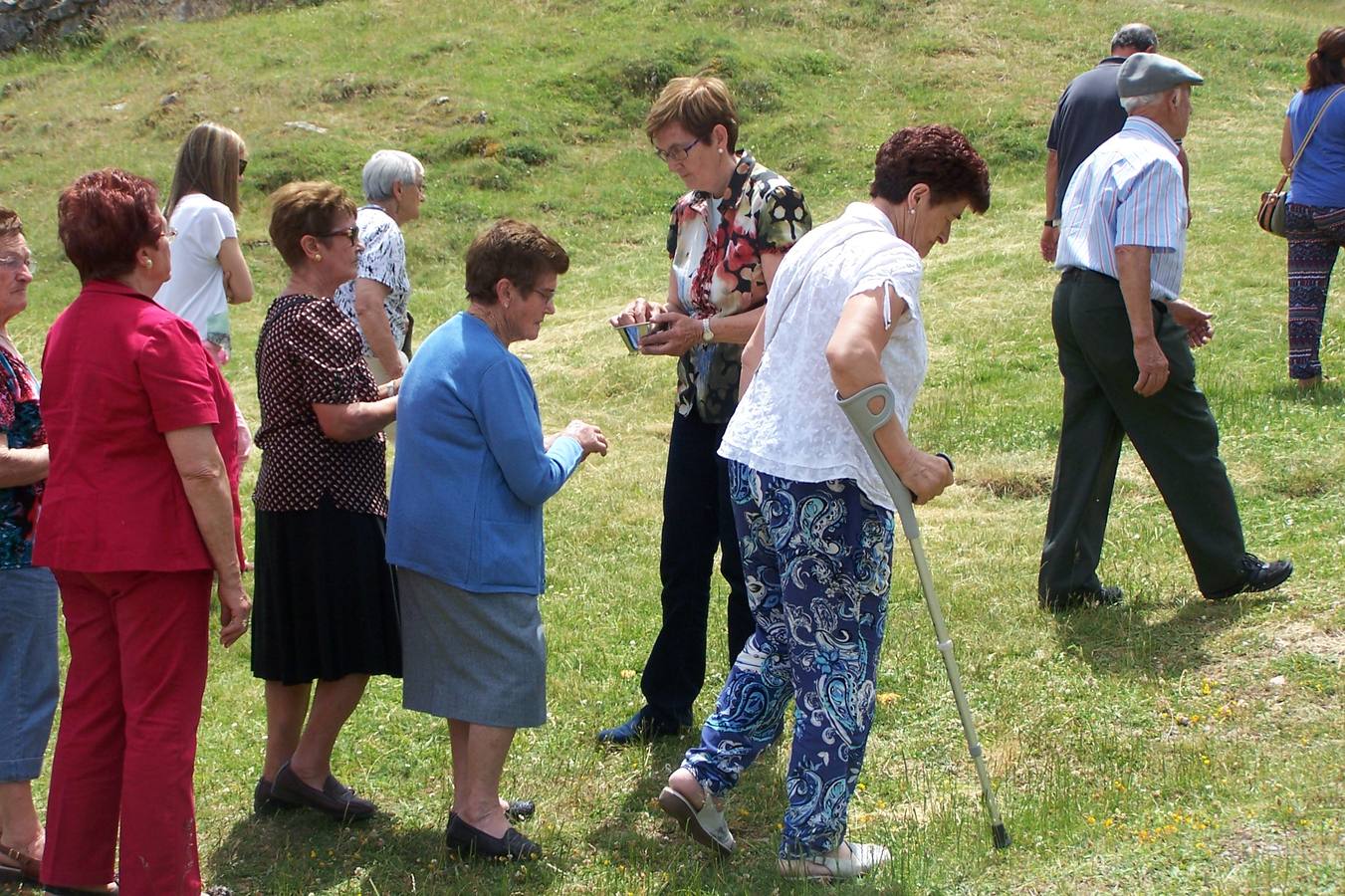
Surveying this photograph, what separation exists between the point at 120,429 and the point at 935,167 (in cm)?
221

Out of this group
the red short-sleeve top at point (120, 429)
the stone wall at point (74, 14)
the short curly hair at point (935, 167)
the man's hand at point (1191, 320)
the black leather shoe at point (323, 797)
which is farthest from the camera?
the stone wall at point (74, 14)

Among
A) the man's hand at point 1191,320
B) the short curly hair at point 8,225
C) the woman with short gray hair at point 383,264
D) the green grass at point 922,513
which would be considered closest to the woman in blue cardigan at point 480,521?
the green grass at point 922,513

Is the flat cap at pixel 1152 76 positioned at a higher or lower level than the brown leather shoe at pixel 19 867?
higher

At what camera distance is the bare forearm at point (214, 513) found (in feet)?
11.5

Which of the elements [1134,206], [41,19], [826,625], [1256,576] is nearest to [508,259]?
[826,625]

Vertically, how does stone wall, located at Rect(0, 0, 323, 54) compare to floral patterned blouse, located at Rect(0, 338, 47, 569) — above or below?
above

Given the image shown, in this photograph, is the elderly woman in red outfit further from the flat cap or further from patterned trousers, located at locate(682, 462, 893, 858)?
the flat cap

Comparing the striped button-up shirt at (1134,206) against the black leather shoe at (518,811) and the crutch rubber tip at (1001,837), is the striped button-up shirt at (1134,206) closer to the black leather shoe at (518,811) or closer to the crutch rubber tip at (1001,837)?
the crutch rubber tip at (1001,837)

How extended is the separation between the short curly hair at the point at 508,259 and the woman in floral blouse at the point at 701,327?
607 millimetres

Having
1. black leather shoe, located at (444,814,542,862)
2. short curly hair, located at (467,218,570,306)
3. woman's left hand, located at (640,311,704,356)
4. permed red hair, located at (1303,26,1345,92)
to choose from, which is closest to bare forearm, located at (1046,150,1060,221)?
permed red hair, located at (1303,26,1345,92)

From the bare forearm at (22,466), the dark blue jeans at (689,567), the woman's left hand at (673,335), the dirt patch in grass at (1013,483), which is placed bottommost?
the dirt patch in grass at (1013,483)

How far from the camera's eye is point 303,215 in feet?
13.5

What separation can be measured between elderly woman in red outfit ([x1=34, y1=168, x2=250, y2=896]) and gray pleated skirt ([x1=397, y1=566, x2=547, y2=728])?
53 centimetres

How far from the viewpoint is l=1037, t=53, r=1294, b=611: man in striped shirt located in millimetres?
5020
